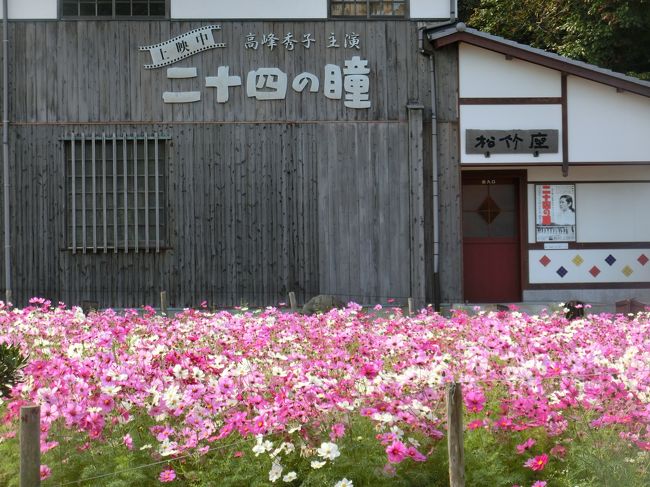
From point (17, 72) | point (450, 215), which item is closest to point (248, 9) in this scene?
point (17, 72)

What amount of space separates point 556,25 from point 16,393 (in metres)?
24.8

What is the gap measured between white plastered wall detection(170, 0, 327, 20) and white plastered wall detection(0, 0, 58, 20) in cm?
206

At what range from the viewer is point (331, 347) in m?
6.99

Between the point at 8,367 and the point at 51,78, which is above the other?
the point at 51,78

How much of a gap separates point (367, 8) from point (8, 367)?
445 inches

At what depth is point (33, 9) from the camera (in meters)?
15.4

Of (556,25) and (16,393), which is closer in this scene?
(16,393)

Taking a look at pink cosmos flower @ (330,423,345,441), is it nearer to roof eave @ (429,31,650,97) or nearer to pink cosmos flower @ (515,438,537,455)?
pink cosmos flower @ (515,438,537,455)

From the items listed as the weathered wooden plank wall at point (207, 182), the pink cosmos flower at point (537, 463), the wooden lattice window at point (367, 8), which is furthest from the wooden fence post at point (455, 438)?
the wooden lattice window at point (367, 8)

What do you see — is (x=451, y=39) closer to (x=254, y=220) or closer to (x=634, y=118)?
(x=634, y=118)

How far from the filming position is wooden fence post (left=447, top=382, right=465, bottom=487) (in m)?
4.31

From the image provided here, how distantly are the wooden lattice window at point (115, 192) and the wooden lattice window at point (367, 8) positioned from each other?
386 cm

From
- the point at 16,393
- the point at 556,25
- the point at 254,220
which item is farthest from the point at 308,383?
the point at 556,25

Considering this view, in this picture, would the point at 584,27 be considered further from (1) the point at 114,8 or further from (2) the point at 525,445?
(2) the point at 525,445
